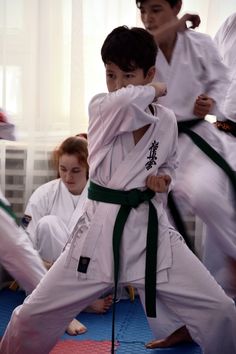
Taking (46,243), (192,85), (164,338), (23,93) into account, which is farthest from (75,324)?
(23,93)

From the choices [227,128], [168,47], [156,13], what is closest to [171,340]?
[227,128]

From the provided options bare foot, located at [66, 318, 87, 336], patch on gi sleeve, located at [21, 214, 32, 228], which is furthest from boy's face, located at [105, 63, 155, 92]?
patch on gi sleeve, located at [21, 214, 32, 228]

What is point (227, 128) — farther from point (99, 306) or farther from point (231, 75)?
point (99, 306)

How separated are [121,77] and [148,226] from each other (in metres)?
0.56

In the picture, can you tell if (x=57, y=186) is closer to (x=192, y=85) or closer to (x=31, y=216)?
(x=31, y=216)

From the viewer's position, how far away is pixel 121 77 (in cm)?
201

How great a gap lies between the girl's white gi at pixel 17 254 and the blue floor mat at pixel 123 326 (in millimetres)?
430

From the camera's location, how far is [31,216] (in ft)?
12.2

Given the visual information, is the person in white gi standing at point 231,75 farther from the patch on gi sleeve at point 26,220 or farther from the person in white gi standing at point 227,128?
the patch on gi sleeve at point 26,220

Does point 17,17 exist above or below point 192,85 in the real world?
above

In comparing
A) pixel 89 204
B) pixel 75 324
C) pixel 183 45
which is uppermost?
pixel 183 45

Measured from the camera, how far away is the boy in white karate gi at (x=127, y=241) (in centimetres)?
192

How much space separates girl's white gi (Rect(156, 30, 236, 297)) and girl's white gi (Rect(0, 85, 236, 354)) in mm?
506

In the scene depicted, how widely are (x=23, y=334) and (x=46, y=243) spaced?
5.16 feet
